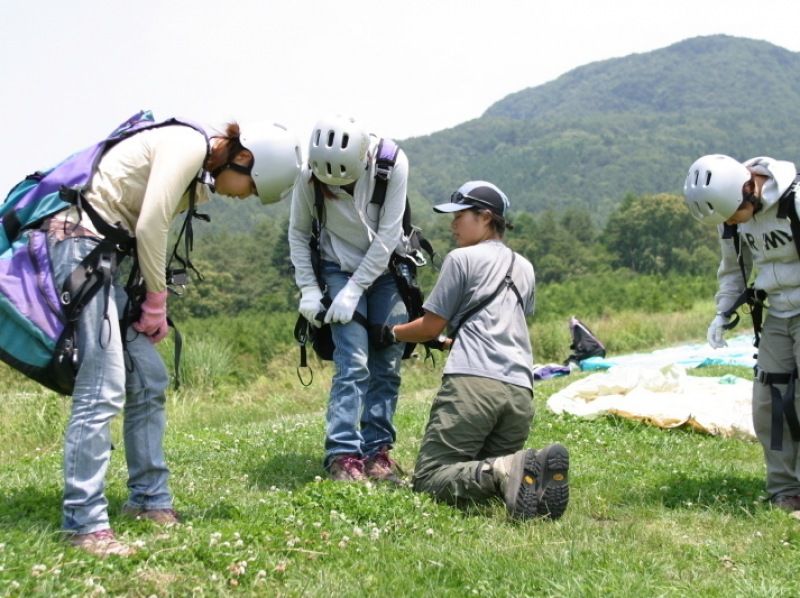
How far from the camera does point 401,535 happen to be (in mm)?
4562

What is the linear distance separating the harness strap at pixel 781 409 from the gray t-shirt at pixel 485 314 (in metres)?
1.55

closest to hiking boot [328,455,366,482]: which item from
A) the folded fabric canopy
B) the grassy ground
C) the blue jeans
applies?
the blue jeans

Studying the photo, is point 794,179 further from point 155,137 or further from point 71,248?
point 71,248

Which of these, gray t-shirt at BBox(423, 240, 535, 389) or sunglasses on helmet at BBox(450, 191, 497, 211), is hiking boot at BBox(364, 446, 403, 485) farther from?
sunglasses on helmet at BBox(450, 191, 497, 211)

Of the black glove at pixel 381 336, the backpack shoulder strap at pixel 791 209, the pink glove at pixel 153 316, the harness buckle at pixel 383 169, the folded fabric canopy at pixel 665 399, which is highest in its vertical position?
the harness buckle at pixel 383 169

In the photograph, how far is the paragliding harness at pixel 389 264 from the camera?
595 centimetres

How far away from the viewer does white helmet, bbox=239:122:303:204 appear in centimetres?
459

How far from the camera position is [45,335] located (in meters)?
4.05

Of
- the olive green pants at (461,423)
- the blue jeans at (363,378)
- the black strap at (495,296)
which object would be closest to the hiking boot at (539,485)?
the olive green pants at (461,423)

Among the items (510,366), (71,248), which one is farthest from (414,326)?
(71,248)

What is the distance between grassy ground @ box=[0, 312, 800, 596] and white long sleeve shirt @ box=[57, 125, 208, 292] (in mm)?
1325

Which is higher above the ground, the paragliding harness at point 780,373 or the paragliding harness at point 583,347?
the paragliding harness at point 780,373

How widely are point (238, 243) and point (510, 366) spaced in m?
79.9

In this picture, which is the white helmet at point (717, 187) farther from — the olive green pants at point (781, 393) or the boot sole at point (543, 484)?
the boot sole at point (543, 484)
